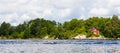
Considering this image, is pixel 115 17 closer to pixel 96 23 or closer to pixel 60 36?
pixel 96 23

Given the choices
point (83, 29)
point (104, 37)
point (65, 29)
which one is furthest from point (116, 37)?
point (65, 29)

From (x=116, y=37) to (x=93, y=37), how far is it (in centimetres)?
1114

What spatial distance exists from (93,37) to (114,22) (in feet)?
39.0

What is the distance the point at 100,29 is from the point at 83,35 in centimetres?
919

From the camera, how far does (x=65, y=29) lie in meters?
197

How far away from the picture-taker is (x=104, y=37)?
589ft

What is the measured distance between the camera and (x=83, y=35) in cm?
18412

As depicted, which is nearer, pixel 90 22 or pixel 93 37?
pixel 93 37

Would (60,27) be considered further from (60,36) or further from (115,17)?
(115,17)

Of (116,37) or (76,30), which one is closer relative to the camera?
(116,37)

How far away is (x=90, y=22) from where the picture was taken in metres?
197

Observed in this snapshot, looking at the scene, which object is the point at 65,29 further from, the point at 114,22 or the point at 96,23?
the point at 114,22

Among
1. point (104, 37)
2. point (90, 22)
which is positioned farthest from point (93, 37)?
point (90, 22)

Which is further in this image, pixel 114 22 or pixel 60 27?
pixel 60 27
